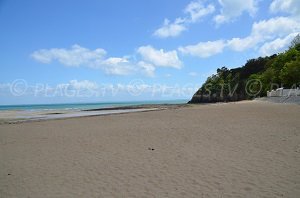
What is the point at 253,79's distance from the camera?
265 ft

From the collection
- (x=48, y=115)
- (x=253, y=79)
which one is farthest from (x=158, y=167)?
(x=253, y=79)

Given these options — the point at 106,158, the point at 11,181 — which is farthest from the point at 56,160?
the point at 11,181

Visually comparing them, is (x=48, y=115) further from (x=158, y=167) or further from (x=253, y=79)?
(x=253, y=79)

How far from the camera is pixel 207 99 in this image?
104312 millimetres

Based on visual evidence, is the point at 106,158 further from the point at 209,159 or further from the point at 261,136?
the point at 261,136

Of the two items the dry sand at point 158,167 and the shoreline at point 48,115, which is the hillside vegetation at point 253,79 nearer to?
the shoreline at point 48,115

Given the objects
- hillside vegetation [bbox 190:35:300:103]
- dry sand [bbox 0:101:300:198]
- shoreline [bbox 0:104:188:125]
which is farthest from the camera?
hillside vegetation [bbox 190:35:300:103]

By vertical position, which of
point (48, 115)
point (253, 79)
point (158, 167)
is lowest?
point (158, 167)

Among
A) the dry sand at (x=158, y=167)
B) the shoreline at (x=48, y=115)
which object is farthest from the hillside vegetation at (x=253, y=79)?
the dry sand at (x=158, y=167)

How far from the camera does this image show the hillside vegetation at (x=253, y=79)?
4961 centimetres

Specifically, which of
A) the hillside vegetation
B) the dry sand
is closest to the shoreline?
the dry sand

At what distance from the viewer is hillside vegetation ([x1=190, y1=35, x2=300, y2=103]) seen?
4961cm

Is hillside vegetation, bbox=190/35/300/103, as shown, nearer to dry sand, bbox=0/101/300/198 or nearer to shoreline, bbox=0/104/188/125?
shoreline, bbox=0/104/188/125

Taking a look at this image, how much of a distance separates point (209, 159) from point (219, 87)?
99.0 m
